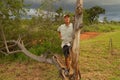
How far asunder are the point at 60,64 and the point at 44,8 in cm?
444

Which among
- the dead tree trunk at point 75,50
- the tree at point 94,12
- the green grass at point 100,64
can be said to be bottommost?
the tree at point 94,12

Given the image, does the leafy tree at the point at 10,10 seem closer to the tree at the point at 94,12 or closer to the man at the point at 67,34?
the man at the point at 67,34

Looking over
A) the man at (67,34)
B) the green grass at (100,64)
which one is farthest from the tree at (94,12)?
the man at (67,34)

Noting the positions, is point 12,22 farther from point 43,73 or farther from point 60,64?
point 60,64

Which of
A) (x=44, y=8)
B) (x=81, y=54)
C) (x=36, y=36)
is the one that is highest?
(x=44, y=8)

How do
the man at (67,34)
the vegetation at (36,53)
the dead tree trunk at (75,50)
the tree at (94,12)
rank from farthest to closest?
1. the tree at (94,12)
2. the vegetation at (36,53)
3. the man at (67,34)
4. the dead tree trunk at (75,50)

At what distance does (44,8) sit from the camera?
491 inches

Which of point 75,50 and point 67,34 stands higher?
point 67,34

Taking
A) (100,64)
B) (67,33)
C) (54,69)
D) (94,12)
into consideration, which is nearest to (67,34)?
(67,33)

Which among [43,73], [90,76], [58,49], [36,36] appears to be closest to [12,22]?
[36,36]

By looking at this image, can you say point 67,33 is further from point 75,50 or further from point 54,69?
point 54,69

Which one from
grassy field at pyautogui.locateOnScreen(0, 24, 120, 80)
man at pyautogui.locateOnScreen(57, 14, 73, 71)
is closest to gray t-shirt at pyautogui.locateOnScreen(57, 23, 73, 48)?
man at pyautogui.locateOnScreen(57, 14, 73, 71)

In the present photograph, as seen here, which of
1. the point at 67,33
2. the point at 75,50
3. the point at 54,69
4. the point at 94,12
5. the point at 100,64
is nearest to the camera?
the point at 75,50

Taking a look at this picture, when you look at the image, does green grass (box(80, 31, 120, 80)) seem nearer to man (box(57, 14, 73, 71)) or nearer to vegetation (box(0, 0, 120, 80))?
vegetation (box(0, 0, 120, 80))
